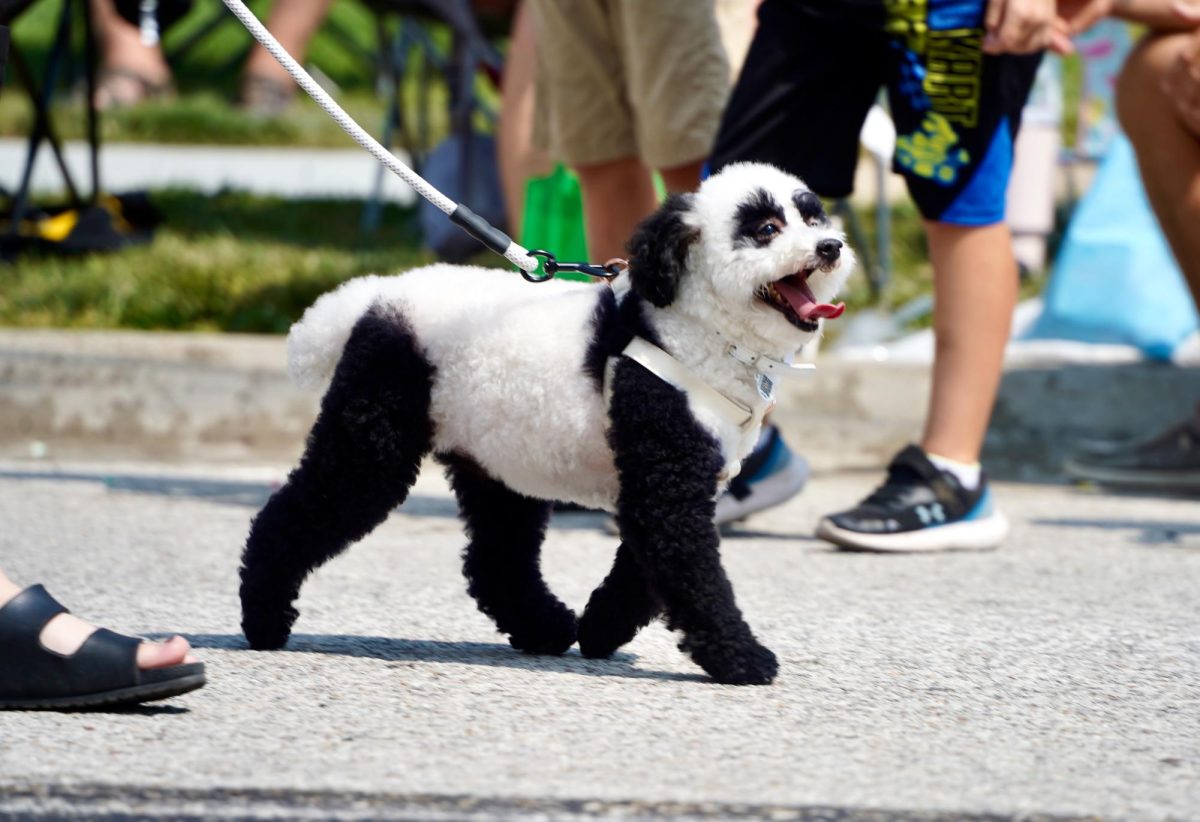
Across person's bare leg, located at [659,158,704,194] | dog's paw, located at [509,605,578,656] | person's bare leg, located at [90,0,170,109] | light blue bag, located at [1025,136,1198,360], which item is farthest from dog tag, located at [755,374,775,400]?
person's bare leg, located at [90,0,170,109]

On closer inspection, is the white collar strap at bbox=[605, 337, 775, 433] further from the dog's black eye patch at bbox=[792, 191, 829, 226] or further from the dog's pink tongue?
the dog's black eye patch at bbox=[792, 191, 829, 226]

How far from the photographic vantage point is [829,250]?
2617 millimetres

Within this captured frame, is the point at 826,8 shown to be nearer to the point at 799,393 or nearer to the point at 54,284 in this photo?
the point at 799,393

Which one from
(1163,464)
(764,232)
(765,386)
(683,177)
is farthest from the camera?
(1163,464)

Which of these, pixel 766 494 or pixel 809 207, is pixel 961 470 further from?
pixel 809 207

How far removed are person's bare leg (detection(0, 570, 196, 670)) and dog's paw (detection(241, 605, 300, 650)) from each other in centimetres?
34

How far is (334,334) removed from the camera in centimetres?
287

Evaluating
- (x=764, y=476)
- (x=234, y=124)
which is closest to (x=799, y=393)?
(x=764, y=476)

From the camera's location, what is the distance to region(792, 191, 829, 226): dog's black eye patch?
2.70 meters

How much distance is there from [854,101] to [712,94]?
378 mm

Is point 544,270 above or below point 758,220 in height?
below

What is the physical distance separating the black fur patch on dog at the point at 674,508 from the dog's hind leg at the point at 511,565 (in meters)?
0.33

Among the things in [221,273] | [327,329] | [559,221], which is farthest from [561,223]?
[327,329]

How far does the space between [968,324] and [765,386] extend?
149 centimetres
